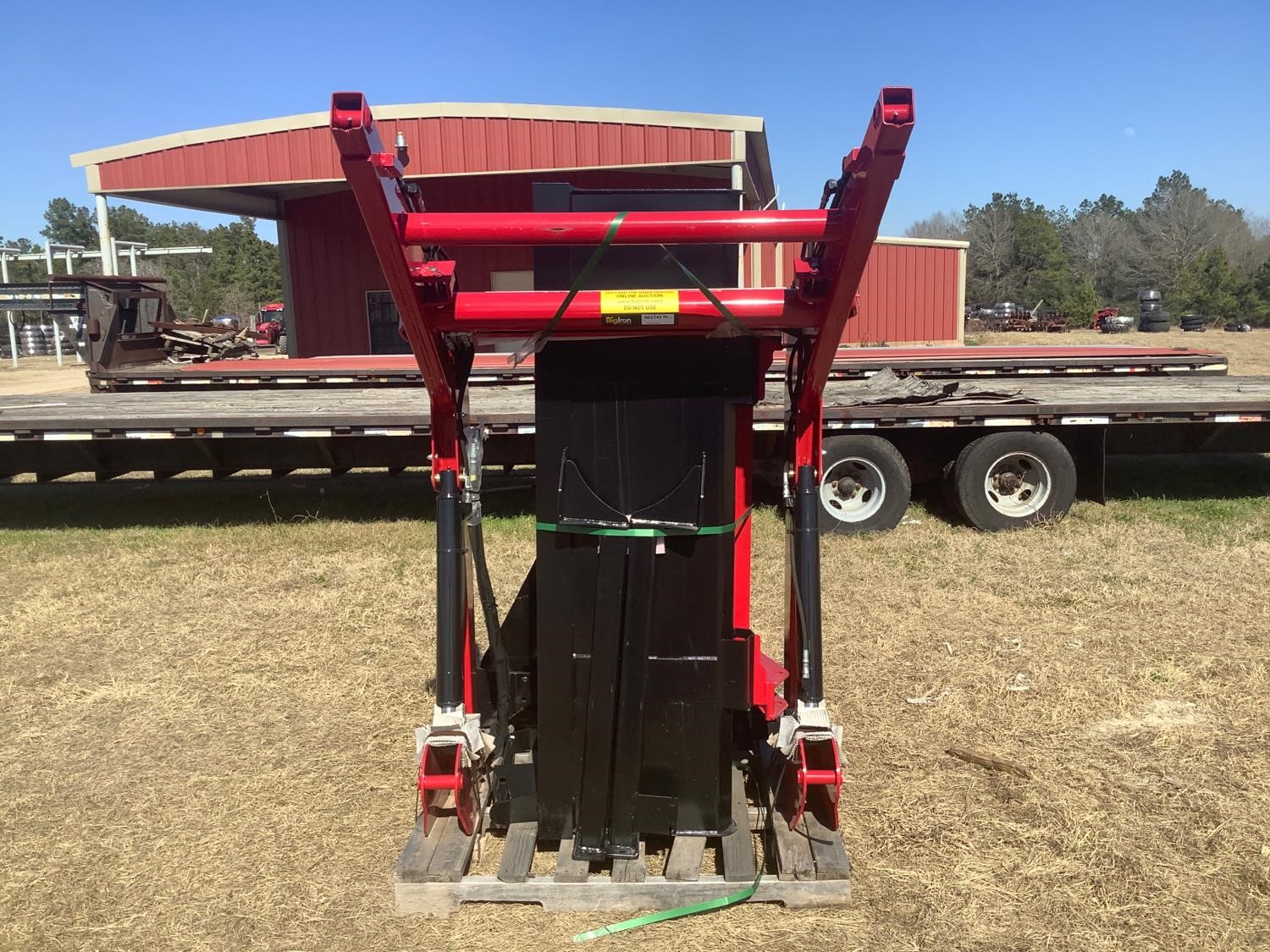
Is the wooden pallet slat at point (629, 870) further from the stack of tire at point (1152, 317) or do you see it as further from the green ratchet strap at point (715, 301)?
the stack of tire at point (1152, 317)

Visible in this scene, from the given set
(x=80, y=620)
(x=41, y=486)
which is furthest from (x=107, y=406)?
(x=80, y=620)

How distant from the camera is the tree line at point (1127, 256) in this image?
44.2 metres

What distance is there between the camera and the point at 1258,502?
26.5 ft

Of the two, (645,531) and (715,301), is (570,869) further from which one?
(715,301)

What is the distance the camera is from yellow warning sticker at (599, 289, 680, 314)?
8.20ft

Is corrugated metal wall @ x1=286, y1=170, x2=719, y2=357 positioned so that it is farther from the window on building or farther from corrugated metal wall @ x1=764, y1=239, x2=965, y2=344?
corrugated metal wall @ x1=764, y1=239, x2=965, y2=344

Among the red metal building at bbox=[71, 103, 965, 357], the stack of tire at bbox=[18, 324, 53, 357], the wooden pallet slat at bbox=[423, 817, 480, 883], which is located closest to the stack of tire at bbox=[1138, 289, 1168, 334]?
the red metal building at bbox=[71, 103, 965, 357]

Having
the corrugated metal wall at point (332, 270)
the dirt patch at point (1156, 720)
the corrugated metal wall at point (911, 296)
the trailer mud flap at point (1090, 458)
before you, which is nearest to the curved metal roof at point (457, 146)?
the corrugated metal wall at point (332, 270)

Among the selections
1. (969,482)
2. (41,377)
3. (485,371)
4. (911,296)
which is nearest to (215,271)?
(41,377)

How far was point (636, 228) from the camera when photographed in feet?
7.73

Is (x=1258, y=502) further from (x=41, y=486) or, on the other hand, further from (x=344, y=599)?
(x=41, y=486)

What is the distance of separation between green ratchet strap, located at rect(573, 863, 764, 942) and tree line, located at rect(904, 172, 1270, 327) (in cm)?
4449

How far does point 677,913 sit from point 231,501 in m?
7.42

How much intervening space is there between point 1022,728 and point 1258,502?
557cm
